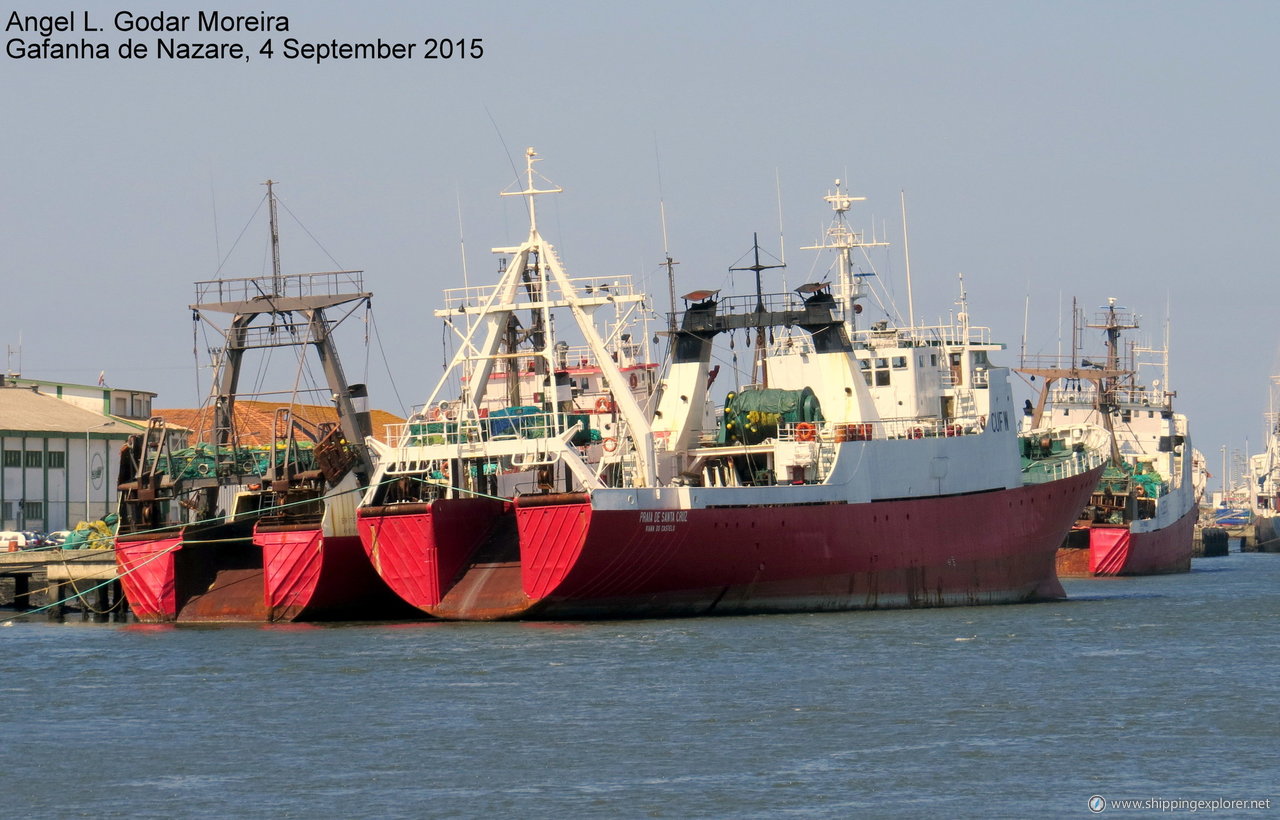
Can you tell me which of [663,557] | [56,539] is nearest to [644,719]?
[663,557]

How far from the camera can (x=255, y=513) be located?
4178 centimetres

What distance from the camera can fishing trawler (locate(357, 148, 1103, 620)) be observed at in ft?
122

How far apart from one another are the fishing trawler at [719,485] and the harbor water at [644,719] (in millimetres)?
1237

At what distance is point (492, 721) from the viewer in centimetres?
2627

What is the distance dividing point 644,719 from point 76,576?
2492 centimetres

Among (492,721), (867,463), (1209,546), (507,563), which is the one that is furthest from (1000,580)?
(1209,546)

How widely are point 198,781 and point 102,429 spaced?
44.1 m

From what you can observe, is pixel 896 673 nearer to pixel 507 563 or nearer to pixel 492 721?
pixel 492 721

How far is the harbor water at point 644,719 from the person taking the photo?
69.9 ft

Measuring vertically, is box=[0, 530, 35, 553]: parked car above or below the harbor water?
above

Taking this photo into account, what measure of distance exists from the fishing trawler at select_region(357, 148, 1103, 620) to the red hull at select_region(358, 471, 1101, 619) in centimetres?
5

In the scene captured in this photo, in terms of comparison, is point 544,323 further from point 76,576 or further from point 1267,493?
point 1267,493

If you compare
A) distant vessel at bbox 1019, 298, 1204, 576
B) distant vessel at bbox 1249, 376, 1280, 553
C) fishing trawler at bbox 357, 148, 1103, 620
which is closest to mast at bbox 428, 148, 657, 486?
fishing trawler at bbox 357, 148, 1103, 620

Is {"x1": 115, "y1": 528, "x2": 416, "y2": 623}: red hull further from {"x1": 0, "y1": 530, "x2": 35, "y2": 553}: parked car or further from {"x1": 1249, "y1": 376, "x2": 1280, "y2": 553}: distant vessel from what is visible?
{"x1": 1249, "y1": 376, "x2": 1280, "y2": 553}: distant vessel
